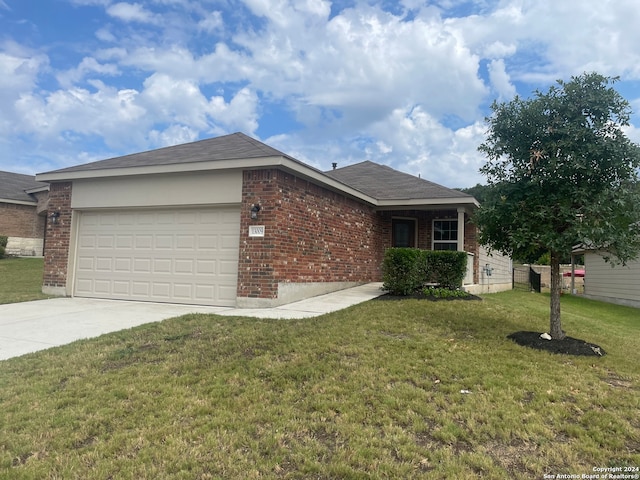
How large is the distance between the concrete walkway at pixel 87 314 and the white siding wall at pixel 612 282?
38.2 ft

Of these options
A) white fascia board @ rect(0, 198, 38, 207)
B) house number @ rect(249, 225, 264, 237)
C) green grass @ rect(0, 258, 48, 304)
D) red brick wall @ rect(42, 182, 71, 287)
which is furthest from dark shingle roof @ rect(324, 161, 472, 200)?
white fascia board @ rect(0, 198, 38, 207)

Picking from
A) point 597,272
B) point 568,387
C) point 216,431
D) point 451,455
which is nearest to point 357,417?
point 451,455

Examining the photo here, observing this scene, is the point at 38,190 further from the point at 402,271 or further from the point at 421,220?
the point at 402,271

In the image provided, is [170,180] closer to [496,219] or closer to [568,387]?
[496,219]

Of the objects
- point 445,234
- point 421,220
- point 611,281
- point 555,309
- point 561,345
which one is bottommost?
point 561,345

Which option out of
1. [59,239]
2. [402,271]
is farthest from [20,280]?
[402,271]

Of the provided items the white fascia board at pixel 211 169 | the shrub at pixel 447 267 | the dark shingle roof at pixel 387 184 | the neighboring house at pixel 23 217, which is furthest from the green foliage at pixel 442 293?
the neighboring house at pixel 23 217

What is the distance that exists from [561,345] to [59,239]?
36.0ft

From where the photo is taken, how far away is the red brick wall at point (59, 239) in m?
10.2

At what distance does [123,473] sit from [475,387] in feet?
10.2

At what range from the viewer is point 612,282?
16.8 metres

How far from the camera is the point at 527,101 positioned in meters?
5.97

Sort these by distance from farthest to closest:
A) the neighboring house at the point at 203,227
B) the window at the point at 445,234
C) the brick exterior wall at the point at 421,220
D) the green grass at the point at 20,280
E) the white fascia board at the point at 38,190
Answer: the white fascia board at the point at 38,190, the brick exterior wall at the point at 421,220, the window at the point at 445,234, the green grass at the point at 20,280, the neighboring house at the point at 203,227

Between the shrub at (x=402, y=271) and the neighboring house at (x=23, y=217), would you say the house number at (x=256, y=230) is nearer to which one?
the shrub at (x=402, y=271)
